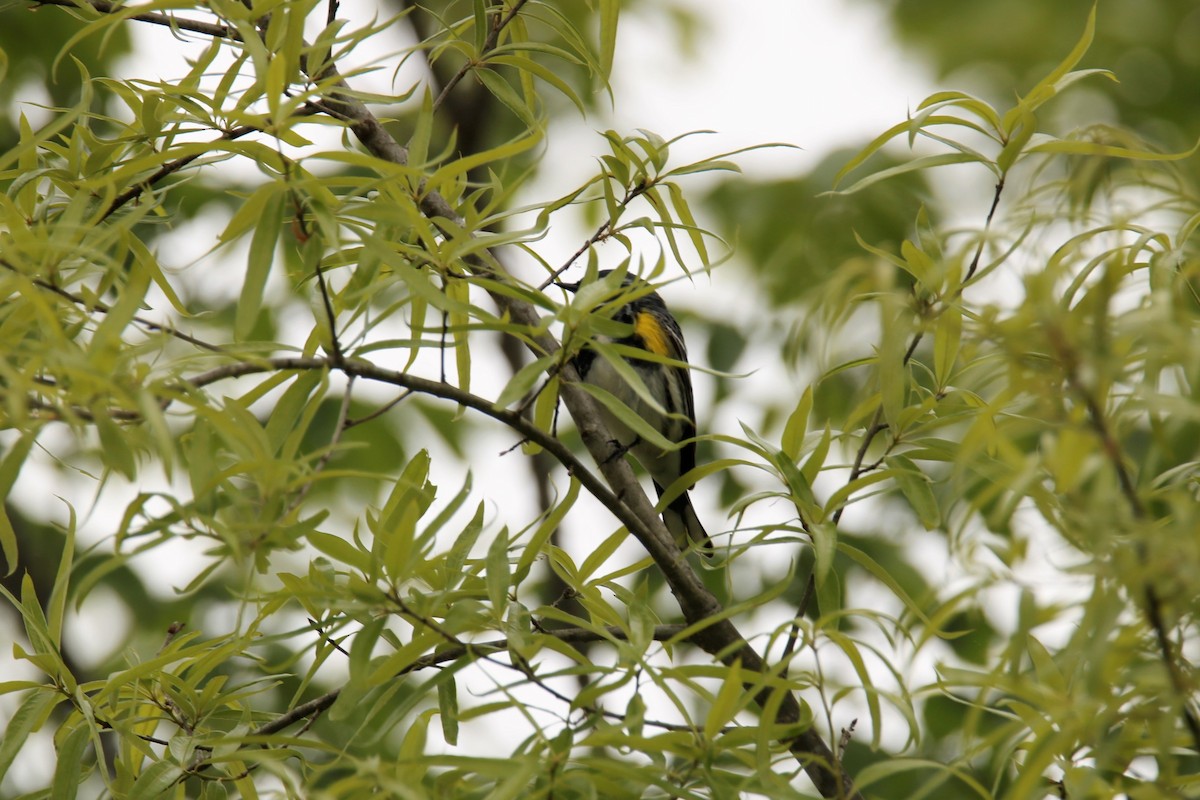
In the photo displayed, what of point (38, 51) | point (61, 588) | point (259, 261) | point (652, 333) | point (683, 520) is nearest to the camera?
point (259, 261)

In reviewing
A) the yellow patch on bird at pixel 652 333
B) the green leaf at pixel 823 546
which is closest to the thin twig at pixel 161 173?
the green leaf at pixel 823 546

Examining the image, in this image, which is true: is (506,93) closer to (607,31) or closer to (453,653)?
(607,31)

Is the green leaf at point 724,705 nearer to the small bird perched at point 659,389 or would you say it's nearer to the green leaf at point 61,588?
the green leaf at point 61,588

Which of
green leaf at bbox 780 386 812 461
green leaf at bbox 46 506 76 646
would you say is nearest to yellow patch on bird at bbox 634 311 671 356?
green leaf at bbox 780 386 812 461

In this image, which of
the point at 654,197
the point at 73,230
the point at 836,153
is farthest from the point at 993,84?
the point at 73,230

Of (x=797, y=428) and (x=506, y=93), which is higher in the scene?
(x=506, y=93)

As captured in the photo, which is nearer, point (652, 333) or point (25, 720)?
point (25, 720)

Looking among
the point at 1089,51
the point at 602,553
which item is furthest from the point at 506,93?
the point at 1089,51

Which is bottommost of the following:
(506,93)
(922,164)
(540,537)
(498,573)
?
(498,573)

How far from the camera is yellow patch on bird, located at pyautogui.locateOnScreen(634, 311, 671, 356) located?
12.0 ft

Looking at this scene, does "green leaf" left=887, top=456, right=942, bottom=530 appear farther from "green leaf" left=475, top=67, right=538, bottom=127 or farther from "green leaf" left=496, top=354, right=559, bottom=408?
"green leaf" left=475, top=67, right=538, bottom=127

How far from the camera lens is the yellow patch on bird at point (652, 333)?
3.67 metres

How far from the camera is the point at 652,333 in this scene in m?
3.79

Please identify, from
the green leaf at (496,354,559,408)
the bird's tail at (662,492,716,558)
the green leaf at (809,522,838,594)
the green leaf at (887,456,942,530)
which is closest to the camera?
the green leaf at (496,354,559,408)
